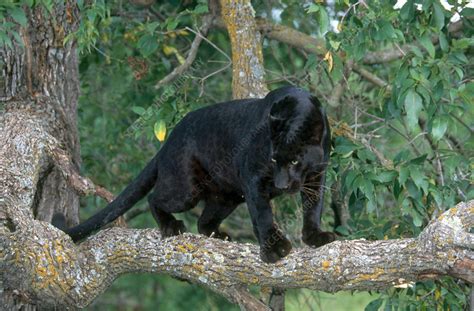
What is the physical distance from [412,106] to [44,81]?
6.86ft

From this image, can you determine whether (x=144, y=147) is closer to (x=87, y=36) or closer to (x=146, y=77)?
(x=146, y=77)

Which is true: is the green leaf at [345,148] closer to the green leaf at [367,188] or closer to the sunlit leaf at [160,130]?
the green leaf at [367,188]

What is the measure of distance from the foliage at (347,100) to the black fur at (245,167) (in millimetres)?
270

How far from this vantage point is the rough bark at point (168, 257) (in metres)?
3.04

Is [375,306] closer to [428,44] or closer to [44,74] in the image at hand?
[428,44]

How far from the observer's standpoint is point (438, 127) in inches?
146

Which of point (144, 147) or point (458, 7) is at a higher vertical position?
point (458, 7)

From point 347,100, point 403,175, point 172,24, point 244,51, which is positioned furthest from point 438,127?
point 347,100

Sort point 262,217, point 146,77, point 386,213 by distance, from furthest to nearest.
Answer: point 146,77
point 386,213
point 262,217

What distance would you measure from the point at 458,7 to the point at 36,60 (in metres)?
2.23

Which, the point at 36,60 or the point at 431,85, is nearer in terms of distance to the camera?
the point at 431,85

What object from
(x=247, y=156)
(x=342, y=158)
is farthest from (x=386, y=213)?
(x=247, y=156)

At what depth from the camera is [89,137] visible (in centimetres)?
681

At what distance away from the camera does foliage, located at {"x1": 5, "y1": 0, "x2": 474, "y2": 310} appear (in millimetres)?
3830
